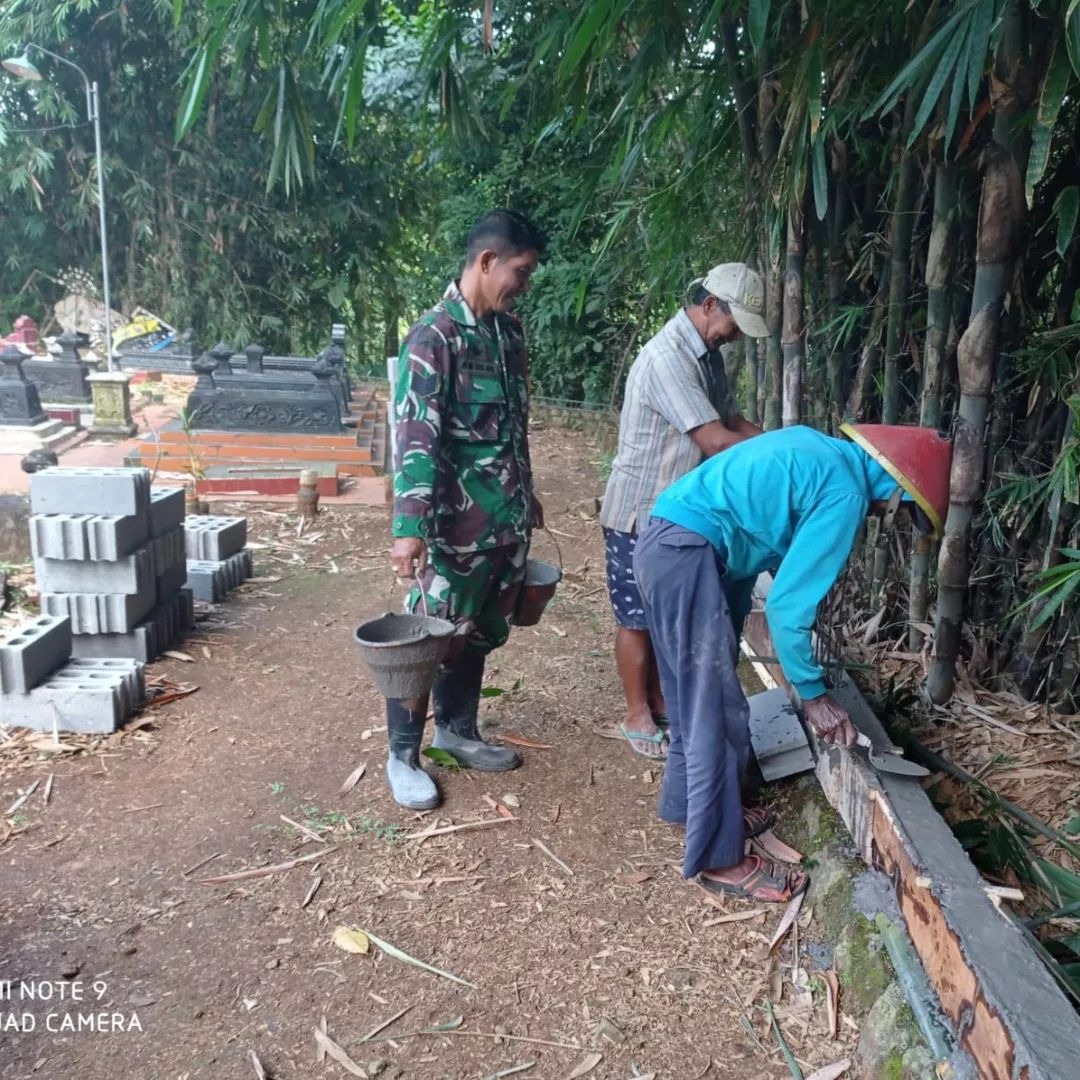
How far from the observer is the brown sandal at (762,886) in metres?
2.52

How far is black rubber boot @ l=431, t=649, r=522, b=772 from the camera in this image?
125 inches

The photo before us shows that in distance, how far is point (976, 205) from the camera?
3.06 m

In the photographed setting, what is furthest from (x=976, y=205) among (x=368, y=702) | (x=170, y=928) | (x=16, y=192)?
(x=16, y=192)

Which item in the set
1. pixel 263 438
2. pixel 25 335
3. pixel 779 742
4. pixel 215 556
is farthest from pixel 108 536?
pixel 25 335

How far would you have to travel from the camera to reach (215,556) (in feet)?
16.0

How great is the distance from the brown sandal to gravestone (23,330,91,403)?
28.8 ft

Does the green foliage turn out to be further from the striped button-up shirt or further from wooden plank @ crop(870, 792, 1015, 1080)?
wooden plank @ crop(870, 792, 1015, 1080)

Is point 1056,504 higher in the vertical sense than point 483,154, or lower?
lower

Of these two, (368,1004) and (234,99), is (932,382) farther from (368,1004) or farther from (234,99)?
(234,99)

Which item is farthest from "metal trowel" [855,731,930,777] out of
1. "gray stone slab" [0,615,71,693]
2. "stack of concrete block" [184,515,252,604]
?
"stack of concrete block" [184,515,252,604]

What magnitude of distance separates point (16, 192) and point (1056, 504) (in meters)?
14.9

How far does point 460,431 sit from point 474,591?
0.49 meters

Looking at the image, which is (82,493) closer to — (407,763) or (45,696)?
(45,696)

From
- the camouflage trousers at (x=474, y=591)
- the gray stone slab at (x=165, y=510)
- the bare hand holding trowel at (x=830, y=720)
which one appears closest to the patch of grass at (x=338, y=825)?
the camouflage trousers at (x=474, y=591)
